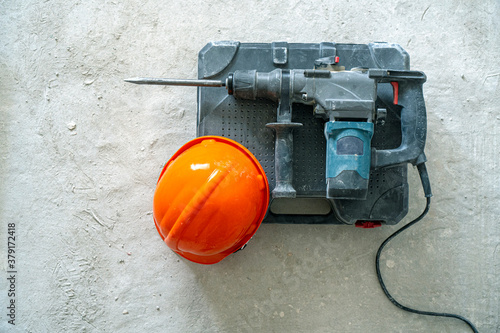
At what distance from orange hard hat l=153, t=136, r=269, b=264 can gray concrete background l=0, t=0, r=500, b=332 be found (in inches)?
10.4

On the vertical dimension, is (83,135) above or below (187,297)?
above

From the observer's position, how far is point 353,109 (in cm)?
93

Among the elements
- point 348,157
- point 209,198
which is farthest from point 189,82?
point 348,157

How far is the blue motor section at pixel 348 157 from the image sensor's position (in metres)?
0.92

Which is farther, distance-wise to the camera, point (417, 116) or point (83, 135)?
point (83, 135)

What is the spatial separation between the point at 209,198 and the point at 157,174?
39 cm

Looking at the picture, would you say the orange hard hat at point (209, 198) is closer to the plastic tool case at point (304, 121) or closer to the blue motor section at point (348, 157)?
the plastic tool case at point (304, 121)

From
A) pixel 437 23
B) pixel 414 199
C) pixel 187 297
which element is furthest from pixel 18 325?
pixel 437 23

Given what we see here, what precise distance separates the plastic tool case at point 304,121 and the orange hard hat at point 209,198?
9cm

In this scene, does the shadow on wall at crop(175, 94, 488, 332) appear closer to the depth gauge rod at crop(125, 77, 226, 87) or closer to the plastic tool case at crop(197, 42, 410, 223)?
the plastic tool case at crop(197, 42, 410, 223)

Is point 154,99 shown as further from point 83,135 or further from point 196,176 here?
point 196,176

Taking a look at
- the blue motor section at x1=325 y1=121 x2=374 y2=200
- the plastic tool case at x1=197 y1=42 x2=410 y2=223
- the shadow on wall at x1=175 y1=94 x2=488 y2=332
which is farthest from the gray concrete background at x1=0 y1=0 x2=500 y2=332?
the blue motor section at x1=325 y1=121 x2=374 y2=200

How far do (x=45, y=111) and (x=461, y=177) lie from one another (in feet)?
5.07

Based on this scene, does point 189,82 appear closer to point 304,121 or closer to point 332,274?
point 304,121
